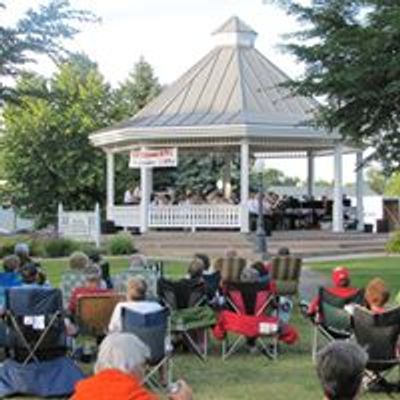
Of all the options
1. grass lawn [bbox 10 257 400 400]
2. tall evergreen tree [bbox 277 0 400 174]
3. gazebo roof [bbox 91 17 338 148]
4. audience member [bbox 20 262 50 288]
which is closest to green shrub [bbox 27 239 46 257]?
gazebo roof [bbox 91 17 338 148]

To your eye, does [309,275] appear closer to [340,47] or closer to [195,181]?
[340,47]

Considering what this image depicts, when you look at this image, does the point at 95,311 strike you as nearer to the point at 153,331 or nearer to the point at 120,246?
the point at 153,331

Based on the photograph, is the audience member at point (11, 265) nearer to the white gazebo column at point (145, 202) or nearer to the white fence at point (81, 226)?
the white fence at point (81, 226)

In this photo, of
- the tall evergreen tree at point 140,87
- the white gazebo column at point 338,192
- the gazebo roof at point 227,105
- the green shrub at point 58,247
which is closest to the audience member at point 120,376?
the green shrub at point 58,247

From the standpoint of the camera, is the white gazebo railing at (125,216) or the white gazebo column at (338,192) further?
the white gazebo railing at (125,216)

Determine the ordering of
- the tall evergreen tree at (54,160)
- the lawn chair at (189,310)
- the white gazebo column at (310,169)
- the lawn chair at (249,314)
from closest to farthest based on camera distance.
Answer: the lawn chair at (189,310) < the lawn chair at (249,314) < the white gazebo column at (310,169) < the tall evergreen tree at (54,160)

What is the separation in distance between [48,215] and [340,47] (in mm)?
32254

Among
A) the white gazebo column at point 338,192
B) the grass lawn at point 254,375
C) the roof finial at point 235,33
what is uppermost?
the roof finial at point 235,33

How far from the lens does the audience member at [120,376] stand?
4.52m

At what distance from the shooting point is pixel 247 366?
34.7ft

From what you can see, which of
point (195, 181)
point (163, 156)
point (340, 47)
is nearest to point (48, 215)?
point (195, 181)

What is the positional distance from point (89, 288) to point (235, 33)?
2443 centimetres

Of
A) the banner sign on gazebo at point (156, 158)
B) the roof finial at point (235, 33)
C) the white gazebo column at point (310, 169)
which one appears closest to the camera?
the banner sign on gazebo at point (156, 158)

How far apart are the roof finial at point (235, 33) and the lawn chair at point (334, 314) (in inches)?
957
